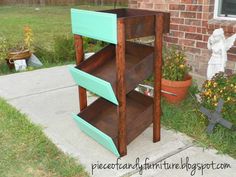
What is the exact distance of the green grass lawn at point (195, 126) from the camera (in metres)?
2.85

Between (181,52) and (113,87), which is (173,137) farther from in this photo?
(181,52)

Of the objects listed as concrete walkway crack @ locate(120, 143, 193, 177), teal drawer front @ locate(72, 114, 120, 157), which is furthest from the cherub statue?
teal drawer front @ locate(72, 114, 120, 157)

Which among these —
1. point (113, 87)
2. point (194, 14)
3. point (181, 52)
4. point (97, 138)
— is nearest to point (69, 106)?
point (97, 138)

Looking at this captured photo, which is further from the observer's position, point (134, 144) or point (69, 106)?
point (69, 106)

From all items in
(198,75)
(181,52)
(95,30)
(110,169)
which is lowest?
(110,169)

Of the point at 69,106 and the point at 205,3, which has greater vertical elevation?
the point at 205,3

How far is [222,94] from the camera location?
120 inches

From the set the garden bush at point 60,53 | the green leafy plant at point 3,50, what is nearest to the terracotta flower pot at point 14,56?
the green leafy plant at point 3,50

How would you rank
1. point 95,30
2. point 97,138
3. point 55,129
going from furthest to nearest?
point 55,129
point 97,138
point 95,30

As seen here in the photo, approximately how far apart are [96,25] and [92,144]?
112cm

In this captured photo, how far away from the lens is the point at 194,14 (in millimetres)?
3848

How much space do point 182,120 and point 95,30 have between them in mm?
1454

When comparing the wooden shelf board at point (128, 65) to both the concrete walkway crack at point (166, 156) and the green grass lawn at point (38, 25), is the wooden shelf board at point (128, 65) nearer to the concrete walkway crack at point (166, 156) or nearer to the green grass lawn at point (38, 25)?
the concrete walkway crack at point (166, 156)

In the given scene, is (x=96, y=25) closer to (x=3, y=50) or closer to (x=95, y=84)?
(x=95, y=84)
